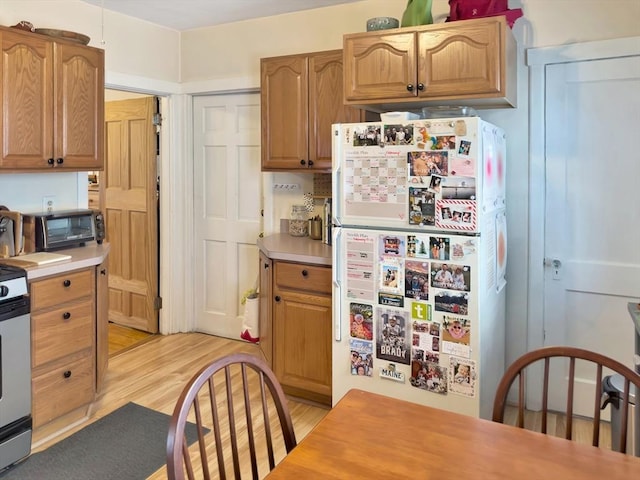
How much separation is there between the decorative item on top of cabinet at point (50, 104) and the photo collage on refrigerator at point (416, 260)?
1.66 meters

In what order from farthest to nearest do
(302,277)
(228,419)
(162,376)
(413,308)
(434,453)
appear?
(162,376) < (302,277) < (413,308) < (228,419) < (434,453)

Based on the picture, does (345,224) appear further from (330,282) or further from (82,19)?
(82,19)

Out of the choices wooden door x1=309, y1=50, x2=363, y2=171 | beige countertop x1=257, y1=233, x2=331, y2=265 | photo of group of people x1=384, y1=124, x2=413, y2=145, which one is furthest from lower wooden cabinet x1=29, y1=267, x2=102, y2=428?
photo of group of people x1=384, y1=124, x2=413, y2=145

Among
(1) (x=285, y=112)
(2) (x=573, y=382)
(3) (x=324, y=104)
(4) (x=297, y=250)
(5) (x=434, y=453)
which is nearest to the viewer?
(5) (x=434, y=453)

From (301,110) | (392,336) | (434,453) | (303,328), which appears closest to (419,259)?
(392,336)

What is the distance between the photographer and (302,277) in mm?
2922

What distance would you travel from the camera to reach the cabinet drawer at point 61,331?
2.48 metres

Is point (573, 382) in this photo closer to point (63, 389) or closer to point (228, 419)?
point (228, 419)

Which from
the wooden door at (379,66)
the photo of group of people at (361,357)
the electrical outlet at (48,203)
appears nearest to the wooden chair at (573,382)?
the photo of group of people at (361,357)

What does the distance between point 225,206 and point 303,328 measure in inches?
63.1

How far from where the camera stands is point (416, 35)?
2.51 meters

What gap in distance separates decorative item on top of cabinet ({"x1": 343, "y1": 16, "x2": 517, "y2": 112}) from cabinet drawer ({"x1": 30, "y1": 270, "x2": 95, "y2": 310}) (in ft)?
5.75

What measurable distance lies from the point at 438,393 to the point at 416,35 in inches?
69.8

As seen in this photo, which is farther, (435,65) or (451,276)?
(435,65)
